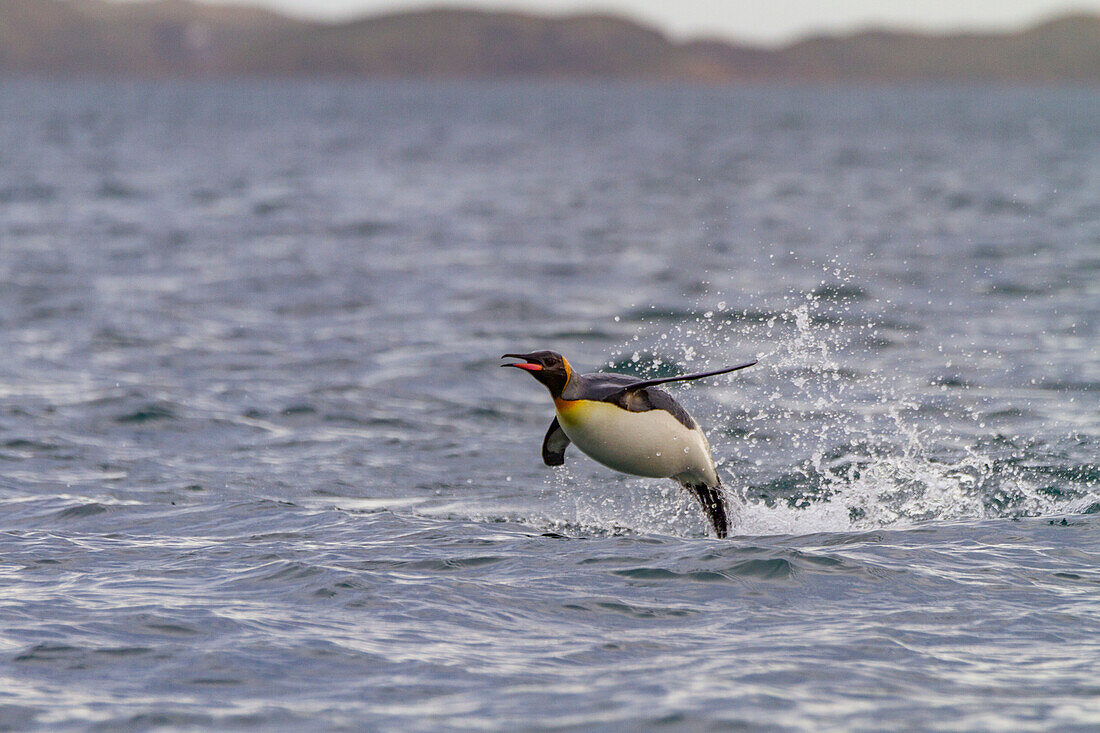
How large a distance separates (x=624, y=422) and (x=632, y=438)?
0.13 meters

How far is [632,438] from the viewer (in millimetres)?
9109

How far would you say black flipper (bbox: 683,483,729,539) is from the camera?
9.88 meters

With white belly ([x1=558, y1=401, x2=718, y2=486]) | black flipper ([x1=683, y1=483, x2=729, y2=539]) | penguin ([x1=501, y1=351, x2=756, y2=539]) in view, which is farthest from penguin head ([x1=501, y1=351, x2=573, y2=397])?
black flipper ([x1=683, y1=483, x2=729, y2=539])

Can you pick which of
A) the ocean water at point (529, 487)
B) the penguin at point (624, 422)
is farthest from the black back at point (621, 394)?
the ocean water at point (529, 487)

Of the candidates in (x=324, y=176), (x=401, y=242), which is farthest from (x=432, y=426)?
(x=324, y=176)

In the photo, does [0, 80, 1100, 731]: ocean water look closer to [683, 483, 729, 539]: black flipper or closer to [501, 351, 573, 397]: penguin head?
[683, 483, 729, 539]: black flipper

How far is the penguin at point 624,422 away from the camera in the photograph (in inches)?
352

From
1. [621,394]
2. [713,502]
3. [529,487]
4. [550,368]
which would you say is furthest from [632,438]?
[529,487]

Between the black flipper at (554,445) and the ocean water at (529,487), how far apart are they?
1.88ft

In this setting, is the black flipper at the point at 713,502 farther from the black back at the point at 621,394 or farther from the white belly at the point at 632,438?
the black back at the point at 621,394

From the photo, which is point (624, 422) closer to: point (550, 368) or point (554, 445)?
point (550, 368)

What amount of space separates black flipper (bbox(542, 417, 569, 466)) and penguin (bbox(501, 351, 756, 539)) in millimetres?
11

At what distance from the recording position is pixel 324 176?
52188 millimetres

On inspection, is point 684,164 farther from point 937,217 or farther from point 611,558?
point 611,558
